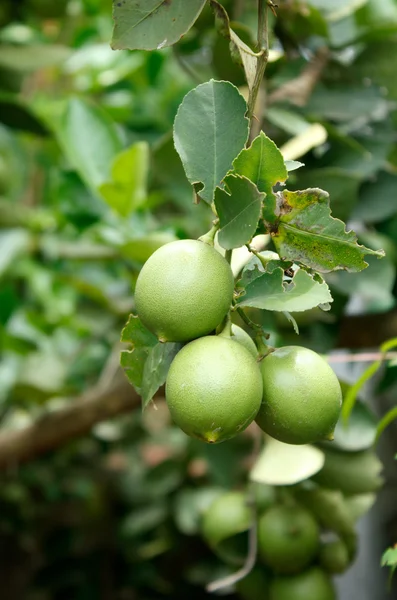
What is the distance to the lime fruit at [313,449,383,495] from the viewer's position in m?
0.90

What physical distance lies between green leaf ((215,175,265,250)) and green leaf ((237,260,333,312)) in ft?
0.10

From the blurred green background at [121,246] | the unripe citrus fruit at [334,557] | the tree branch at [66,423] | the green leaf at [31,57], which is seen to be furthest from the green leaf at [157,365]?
the green leaf at [31,57]

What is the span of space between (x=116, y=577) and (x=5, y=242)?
103cm

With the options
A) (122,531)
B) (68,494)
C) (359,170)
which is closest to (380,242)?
(359,170)

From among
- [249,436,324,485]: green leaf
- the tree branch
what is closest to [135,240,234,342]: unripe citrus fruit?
[249,436,324,485]: green leaf

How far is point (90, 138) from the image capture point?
3.77 feet

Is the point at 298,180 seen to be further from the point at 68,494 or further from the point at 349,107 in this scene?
the point at 68,494

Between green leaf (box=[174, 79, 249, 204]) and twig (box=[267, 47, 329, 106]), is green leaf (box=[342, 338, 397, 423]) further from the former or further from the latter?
twig (box=[267, 47, 329, 106])

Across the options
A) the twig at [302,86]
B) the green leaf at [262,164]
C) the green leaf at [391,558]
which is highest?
the green leaf at [262,164]

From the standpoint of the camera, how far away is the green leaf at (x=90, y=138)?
112 centimetres

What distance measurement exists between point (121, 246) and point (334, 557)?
50cm

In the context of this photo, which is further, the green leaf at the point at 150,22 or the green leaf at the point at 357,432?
the green leaf at the point at 357,432

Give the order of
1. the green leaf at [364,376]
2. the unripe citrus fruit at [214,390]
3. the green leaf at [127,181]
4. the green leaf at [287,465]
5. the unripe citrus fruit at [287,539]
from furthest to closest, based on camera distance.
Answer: the green leaf at [127,181], the unripe citrus fruit at [287,539], the green leaf at [287,465], the green leaf at [364,376], the unripe citrus fruit at [214,390]

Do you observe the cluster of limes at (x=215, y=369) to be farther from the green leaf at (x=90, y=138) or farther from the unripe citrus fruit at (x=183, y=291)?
the green leaf at (x=90, y=138)
